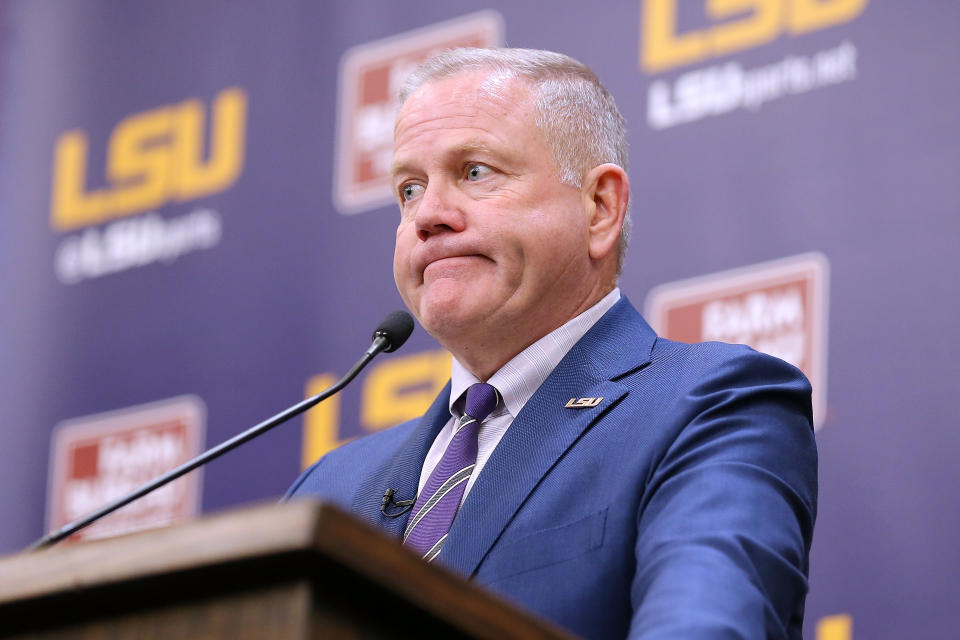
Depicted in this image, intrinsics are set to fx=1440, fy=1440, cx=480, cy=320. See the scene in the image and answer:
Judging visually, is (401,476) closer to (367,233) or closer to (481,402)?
(481,402)

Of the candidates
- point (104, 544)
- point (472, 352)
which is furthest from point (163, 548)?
point (472, 352)

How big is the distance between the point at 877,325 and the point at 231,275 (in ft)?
6.13

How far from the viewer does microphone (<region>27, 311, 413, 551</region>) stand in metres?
2.01

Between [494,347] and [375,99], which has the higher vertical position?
[375,99]

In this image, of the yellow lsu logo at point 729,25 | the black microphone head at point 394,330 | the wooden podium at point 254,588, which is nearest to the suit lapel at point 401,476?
the black microphone head at point 394,330

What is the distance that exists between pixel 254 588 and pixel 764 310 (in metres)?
2.06

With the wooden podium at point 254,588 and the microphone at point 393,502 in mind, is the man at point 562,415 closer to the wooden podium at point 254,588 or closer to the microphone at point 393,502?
the microphone at point 393,502

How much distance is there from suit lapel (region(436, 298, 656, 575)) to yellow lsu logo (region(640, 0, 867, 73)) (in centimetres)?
121

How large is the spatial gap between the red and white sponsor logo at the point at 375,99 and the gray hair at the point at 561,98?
132 cm

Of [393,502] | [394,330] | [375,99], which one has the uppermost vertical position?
[375,99]

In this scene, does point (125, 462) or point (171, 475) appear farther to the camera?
point (125, 462)

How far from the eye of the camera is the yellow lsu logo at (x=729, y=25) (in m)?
3.04

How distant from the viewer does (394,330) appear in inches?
87.1

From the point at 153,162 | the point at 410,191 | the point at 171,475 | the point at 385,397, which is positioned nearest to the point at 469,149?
the point at 410,191
